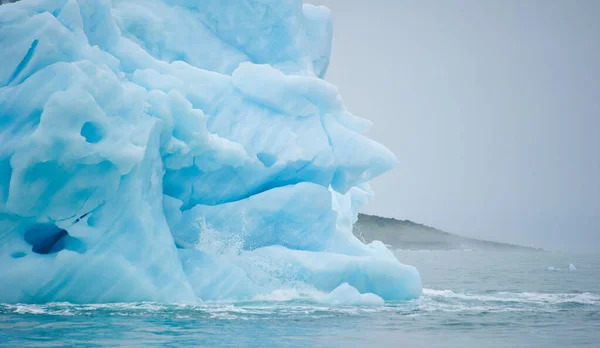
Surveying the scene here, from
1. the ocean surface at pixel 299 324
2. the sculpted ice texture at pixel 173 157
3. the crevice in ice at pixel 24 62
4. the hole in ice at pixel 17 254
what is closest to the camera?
the ocean surface at pixel 299 324

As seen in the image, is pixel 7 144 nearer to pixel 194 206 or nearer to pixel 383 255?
pixel 194 206

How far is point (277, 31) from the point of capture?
20.8 metres

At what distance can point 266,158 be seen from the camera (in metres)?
18.3

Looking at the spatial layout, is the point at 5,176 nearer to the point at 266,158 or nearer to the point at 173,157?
the point at 173,157

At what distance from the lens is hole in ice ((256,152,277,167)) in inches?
717

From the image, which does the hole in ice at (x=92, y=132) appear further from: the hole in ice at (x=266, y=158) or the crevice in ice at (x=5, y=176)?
the hole in ice at (x=266, y=158)

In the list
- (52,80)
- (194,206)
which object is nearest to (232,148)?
(194,206)

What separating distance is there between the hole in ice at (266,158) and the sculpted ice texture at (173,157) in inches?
1.5

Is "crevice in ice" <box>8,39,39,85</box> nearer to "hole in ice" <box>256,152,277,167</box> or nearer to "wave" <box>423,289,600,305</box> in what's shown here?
"hole in ice" <box>256,152,277,167</box>

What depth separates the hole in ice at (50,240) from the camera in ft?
49.9

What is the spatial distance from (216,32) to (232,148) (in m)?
5.16

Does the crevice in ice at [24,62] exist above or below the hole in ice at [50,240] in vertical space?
above

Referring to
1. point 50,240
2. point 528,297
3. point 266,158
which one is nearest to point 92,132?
point 50,240

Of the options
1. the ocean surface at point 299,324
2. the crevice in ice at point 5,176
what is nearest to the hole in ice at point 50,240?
A: the crevice in ice at point 5,176
